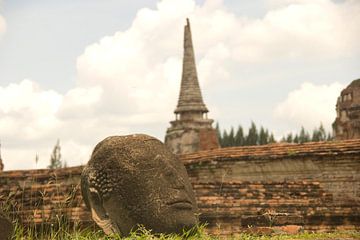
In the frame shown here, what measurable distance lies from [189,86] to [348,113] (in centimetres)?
1168

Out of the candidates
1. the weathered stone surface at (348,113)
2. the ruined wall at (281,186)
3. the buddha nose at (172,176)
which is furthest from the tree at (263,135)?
the buddha nose at (172,176)

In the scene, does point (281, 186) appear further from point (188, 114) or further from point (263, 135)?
point (263, 135)

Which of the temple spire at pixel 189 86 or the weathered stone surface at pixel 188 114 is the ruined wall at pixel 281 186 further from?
the temple spire at pixel 189 86

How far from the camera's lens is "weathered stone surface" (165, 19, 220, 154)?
93.6 ft

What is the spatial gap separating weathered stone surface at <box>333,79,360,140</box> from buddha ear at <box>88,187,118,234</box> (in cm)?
1610

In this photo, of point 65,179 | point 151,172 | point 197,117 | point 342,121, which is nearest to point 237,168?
point 65,179

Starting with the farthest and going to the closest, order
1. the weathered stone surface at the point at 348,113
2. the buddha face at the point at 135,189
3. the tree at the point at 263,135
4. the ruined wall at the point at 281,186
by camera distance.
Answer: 1. the tree at the point at 263,135
2. the weathered stone surface at the point at 348,113
3. the ruined wall at the point at 281,186
4. the buddha face at the point at 135,189

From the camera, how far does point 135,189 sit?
6406mm

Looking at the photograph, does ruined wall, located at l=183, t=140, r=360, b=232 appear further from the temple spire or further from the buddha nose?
the temple spire

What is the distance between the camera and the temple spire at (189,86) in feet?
103

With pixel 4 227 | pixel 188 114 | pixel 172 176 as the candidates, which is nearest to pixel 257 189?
pixel 172 176

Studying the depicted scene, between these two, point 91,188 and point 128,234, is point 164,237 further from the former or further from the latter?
point 91,188

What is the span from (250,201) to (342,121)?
13334 millimetres

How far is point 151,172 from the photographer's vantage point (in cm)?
654
